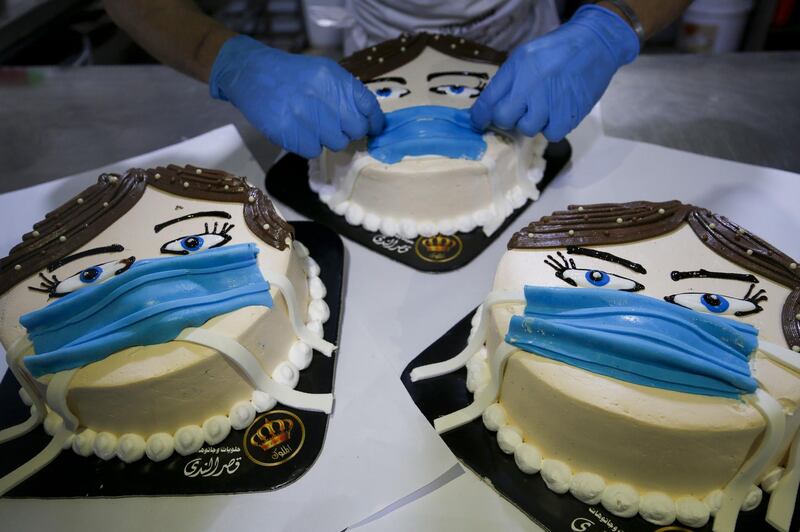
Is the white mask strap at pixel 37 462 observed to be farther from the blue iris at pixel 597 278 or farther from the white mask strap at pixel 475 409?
the blue iris at pixel 597 278

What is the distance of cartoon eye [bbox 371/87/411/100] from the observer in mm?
2426

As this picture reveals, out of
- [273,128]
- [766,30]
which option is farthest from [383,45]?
[766,30]

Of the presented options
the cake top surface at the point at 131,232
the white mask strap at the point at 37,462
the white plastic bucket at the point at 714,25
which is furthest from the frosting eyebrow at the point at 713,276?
the white plastic bucket at the point at 714,25

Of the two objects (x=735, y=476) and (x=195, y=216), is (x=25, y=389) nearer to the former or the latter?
(x=195, y=216)

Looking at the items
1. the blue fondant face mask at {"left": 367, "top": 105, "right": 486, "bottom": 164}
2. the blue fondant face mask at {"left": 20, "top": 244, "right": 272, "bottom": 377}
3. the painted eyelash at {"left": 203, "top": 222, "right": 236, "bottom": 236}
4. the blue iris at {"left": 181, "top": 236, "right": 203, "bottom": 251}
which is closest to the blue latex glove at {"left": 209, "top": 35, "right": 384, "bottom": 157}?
the blue fondant face mask at {"left": 367, "top": 105, "right": 486, "bottom": 164}

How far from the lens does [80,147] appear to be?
2857mm

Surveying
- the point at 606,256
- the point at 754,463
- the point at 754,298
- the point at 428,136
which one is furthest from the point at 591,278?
the point at 428,136

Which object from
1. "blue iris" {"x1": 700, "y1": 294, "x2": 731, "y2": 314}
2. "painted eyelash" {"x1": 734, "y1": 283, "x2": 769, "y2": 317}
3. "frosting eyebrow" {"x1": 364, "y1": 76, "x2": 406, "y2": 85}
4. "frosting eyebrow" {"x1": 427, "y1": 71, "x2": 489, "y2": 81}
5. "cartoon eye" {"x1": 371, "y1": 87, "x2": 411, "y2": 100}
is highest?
"frosting eyebrow" {"x1": 427, "y1": 71, "x2": 489, "y2": 81}

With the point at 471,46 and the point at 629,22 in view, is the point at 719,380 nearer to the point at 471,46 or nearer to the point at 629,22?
the point at 629,22

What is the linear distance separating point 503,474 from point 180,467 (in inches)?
33.5

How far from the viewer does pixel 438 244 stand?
85.6 inches

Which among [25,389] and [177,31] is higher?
[177,31]

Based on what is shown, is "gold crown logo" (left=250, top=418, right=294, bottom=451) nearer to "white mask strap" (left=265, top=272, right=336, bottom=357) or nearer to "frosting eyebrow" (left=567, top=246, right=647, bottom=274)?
"white mask strap" (left=265, top=272, right=336, bottom=357)

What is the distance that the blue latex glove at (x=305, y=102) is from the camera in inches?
83.5
